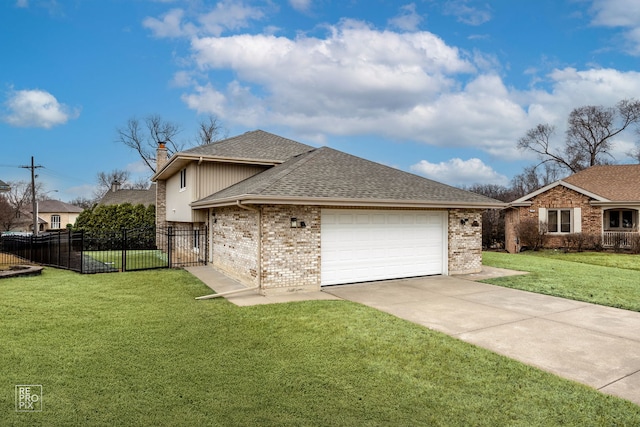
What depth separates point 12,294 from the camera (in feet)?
28.0

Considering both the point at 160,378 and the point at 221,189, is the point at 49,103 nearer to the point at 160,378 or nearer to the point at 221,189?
the point at 221,189

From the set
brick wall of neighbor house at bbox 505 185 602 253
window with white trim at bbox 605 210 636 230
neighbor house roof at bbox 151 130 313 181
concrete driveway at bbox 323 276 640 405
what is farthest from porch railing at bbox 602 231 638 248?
neighbor house roof at bbox 151 130 313 181

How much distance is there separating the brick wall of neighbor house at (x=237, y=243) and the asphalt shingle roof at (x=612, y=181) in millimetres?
21337

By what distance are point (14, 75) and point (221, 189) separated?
16.4 m

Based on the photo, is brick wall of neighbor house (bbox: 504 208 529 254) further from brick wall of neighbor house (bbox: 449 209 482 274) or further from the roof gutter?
brick wall of neighbor house (bbox: 449 209 482 274)

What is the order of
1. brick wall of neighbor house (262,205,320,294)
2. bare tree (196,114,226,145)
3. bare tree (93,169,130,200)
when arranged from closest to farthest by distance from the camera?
1. brick wall of neighbor house (262,205,320,294)
2. bare tree (196,114,226,145)
3. bare tree (93,169,130,200)

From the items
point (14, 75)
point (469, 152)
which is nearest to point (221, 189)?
point (14, 75)

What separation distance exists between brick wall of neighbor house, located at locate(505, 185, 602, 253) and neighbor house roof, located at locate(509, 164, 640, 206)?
0.30m

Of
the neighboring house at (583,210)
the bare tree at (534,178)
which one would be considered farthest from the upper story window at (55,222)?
the bare tree at (534,178)

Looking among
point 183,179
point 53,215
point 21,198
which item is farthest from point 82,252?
point 21,198

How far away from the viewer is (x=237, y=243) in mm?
10617

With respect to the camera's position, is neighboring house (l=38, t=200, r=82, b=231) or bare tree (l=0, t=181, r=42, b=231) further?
neighboring house (l=38, t=200, r=82, b=231)

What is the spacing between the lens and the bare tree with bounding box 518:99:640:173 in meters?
36.4

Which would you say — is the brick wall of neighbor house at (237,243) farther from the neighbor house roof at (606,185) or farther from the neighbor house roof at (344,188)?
the neighbor house roof at (606,185)
